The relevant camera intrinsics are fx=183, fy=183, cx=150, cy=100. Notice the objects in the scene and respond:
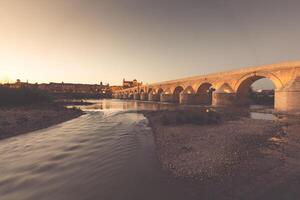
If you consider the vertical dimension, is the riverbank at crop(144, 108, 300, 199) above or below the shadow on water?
above

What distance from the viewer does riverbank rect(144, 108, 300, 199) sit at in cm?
379

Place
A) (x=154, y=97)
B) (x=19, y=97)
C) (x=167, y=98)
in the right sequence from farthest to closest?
(x=154, y=97)
(x=167, y=98)
(x=19, y=97)

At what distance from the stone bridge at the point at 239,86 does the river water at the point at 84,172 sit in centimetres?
1633

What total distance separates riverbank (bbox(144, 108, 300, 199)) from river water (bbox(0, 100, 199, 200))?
53cm

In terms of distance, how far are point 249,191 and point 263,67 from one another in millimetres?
24198

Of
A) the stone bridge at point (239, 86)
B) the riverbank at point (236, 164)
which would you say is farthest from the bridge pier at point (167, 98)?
the riverbank at point (236, 164)

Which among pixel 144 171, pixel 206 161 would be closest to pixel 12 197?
pixel 144 171

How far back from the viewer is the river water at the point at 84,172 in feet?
12.5

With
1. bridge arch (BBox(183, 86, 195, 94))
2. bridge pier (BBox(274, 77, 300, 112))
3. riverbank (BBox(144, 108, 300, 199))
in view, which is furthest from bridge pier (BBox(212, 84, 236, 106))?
riverbank (BBox(144, 108, 300, 199))

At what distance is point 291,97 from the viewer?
17188mm

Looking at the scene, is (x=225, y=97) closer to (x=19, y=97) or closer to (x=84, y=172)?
(x=84, y=172)

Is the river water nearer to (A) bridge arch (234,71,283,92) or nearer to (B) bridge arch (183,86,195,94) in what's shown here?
(A) bridge arch (234,71,283,92)

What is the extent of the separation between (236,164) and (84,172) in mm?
4196

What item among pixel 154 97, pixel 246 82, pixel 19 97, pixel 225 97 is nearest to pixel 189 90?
pixel 225 97
